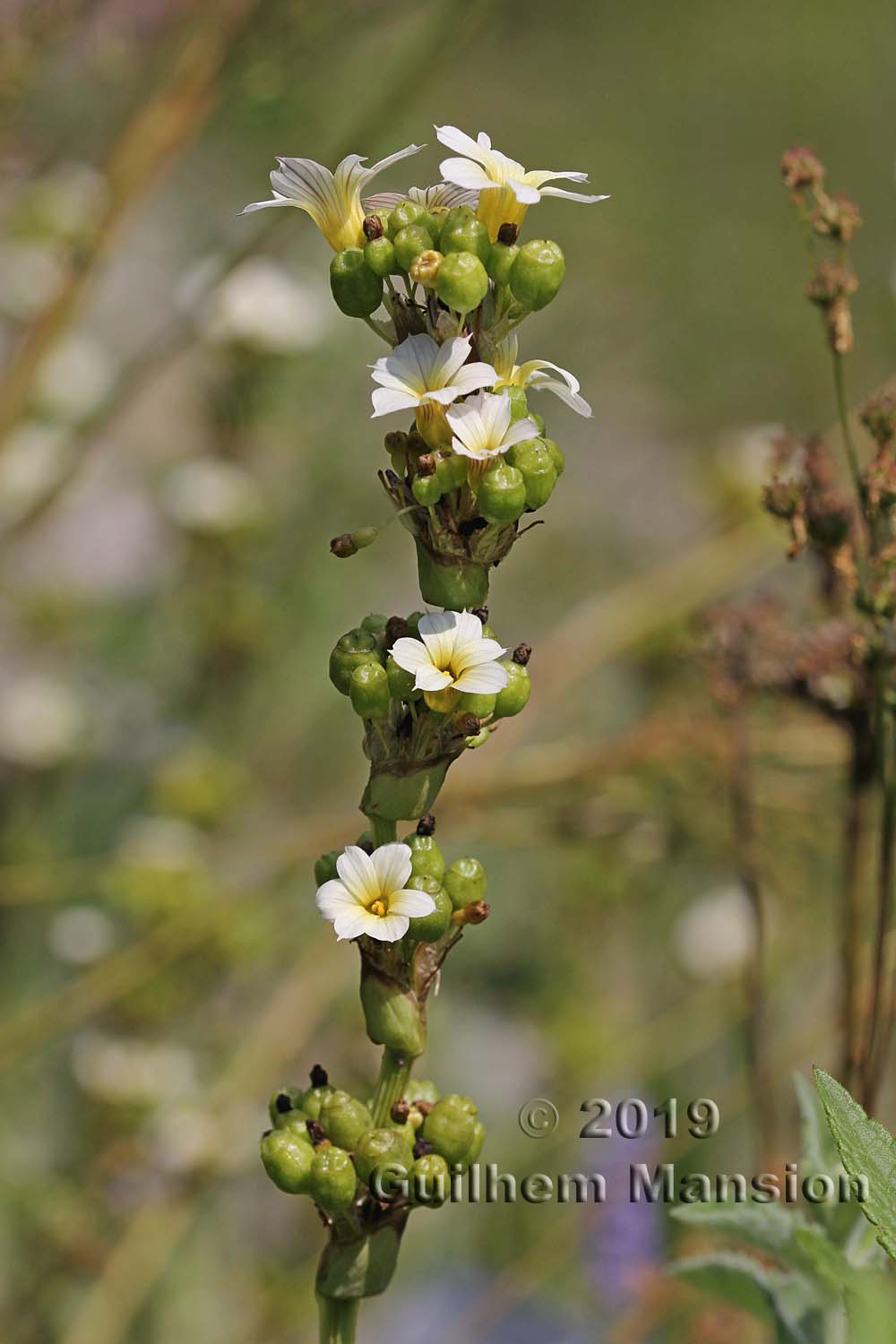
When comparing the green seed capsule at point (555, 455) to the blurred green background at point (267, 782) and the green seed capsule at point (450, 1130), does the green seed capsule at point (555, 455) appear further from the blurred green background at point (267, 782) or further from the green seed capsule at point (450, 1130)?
the blurred green background at point (267, 782)

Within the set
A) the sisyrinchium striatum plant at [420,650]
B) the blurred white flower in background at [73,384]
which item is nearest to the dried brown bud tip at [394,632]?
the sisyrinchium striatum plant at [420,650]

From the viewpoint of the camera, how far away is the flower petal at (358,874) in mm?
389

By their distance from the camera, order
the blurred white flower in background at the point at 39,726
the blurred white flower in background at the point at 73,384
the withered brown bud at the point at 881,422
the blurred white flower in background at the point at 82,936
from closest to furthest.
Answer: the withered brown bud at the point at 881,422 < the blurred white flower in background at the point at 82,936 < the blurred white flower in background at the point at 39,726 < the blurred white flower in background at the point at 73,384

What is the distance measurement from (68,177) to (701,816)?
934 millimetres

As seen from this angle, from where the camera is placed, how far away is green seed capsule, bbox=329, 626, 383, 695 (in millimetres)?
393

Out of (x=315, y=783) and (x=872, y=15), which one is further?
(x=872, y=15)

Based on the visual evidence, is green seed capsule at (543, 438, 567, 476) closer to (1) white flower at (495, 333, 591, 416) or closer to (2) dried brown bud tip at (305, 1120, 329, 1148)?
(1) white flower at (495, 333, 591, 416)

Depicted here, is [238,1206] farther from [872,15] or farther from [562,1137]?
[872,15]

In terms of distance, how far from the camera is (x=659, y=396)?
2680mm

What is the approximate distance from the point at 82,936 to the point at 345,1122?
2.42ft

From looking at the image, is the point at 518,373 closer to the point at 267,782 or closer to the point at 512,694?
the point at 512,694

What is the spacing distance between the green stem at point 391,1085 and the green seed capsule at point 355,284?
0.71 ft

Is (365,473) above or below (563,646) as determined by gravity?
above

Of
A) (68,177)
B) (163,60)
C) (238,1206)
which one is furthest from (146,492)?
(238,1206)
